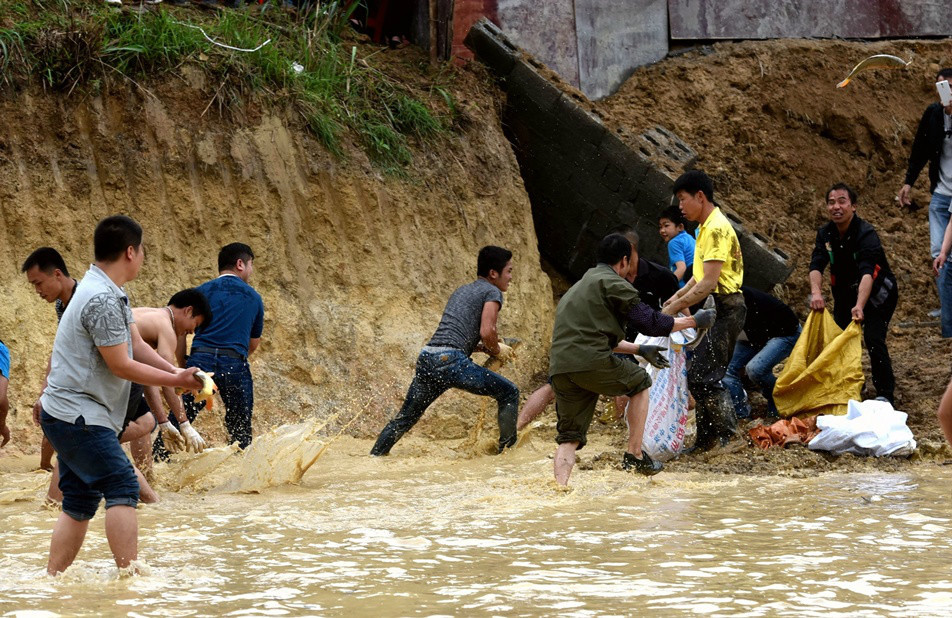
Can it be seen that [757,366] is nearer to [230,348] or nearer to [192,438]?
[230,348]

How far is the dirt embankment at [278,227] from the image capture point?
391 inches

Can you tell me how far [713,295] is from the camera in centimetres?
823

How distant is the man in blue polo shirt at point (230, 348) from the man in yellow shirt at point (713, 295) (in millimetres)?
2965

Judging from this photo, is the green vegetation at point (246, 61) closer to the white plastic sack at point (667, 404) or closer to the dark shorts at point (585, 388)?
the white plastic sack at point (667, 404)

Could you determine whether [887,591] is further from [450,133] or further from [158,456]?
[450,133]

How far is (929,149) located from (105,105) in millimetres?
7412

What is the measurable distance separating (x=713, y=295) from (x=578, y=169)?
3484mm

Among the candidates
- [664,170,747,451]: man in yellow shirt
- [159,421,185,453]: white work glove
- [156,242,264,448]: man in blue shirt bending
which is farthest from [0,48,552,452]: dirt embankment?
[664,170,747,451]: man in yellow shirt

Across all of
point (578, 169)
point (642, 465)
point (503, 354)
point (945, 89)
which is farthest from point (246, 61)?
point (945, 89)

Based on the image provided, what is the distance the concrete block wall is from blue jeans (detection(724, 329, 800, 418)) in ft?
4.83

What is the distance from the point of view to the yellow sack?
8609mm

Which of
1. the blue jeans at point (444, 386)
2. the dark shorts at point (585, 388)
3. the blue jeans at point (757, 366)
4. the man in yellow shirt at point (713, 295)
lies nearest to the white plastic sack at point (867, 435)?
the man in yellow shirt at point (713, 295)

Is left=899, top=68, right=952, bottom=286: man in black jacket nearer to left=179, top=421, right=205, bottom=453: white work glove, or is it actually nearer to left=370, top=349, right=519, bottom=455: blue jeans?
left=370, top=349, right=519, bottom=455: blue jeans

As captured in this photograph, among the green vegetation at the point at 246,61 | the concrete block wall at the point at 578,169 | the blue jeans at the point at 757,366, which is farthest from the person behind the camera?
the concrete block wall at the point at 578,169
